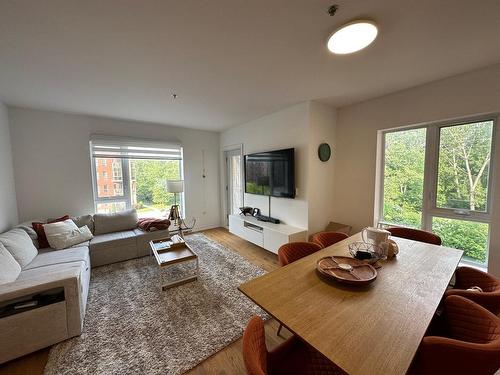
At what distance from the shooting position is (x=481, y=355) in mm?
792

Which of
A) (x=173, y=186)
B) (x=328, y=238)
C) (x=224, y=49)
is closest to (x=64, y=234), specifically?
(x=173, y=186)

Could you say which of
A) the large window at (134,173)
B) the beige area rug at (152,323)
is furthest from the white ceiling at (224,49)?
the beige area rug at (152,323)

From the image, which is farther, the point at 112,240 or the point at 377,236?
the point at 112,240

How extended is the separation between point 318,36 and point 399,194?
97.5 inches

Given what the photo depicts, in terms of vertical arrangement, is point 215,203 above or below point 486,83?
below

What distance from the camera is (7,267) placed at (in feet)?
5.97

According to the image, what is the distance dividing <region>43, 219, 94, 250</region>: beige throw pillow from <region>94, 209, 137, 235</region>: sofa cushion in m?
0.31

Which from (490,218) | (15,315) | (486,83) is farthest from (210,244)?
(486,83)

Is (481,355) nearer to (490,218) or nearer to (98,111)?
(490,218)

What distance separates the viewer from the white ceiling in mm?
1308

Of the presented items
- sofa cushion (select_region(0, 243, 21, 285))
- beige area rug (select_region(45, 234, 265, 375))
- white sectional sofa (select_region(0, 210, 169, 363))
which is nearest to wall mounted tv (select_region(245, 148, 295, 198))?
beige area rug (select_region(45, 234, 265, 375))

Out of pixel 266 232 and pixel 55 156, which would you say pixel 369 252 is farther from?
pixel 55 156

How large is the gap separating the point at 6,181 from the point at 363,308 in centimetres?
451

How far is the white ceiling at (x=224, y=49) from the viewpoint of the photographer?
1.31m
